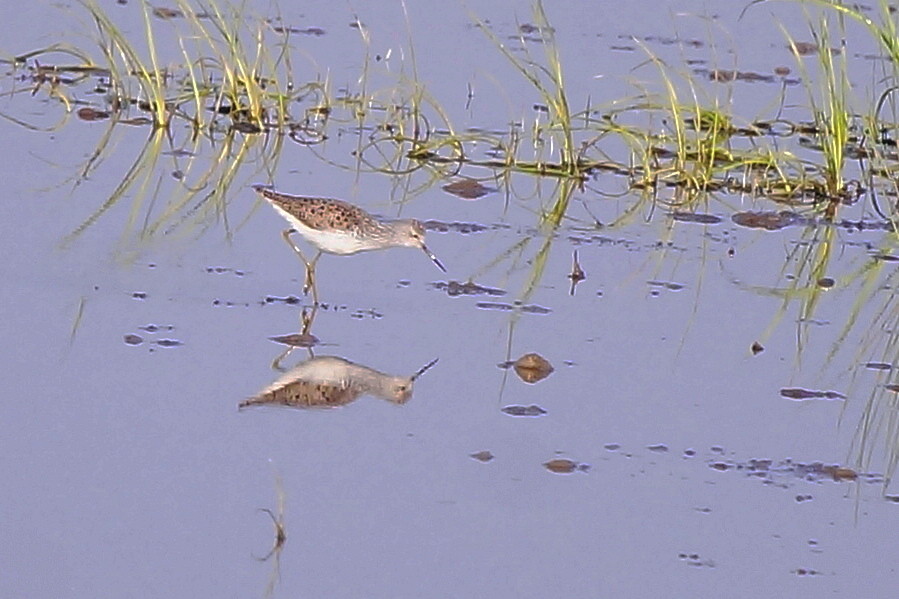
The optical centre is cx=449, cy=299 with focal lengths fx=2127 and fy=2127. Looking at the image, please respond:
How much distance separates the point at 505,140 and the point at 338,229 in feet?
7.94

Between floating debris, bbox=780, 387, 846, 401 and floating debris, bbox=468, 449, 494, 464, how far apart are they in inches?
48.9

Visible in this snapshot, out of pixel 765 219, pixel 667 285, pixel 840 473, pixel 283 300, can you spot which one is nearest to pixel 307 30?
pixel 765 219

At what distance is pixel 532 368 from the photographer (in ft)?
22.5

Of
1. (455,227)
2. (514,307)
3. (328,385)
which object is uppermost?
(455,227)

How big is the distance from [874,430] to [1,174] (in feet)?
13.1

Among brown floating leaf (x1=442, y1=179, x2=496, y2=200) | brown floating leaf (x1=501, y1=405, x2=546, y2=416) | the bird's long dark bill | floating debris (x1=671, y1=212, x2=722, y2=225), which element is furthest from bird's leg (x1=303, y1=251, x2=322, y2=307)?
floating debris (x1=671, y1=212, x2=722, y2=225)

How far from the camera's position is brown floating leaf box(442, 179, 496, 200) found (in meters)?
9.23

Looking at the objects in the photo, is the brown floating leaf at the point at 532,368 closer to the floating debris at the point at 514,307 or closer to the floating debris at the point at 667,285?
the floating debris at the point at 514,307

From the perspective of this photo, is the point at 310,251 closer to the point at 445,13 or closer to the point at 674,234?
the point at 674,234

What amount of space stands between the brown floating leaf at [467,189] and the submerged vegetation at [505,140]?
3 cm

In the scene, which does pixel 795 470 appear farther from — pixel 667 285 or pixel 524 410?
pixel 667 285

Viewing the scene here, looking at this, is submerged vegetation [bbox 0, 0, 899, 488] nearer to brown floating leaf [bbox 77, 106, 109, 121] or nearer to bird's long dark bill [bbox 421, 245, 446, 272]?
brown floating leaf [bbox 77, 106, 109, 121]

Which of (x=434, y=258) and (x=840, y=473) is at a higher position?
(x=434, y=258)

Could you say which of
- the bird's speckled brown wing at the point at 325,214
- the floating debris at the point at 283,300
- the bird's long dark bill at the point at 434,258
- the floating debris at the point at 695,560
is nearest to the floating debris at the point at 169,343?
the floating debris at the point at 283,300
